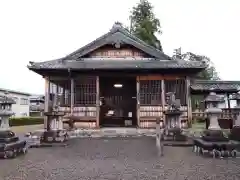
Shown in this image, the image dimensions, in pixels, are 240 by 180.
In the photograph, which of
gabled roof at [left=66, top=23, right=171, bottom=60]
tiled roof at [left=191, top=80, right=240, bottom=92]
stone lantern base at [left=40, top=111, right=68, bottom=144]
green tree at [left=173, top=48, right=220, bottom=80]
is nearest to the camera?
stone lantern base at [left=40, top=111, right=68, bottom=144]

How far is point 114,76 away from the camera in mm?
17219

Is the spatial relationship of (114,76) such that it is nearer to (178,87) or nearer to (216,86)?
(178,87)

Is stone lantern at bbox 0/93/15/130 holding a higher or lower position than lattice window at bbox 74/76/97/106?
lower

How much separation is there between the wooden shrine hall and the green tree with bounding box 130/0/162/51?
13628 millimetres

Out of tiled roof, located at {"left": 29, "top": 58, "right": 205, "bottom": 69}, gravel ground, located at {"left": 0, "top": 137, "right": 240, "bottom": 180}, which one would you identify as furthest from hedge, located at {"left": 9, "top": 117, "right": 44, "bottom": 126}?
gravel ground, located at {"left": 0, "top": 137, "right": 240, "bottom": 180}

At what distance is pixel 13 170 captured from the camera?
6676mm

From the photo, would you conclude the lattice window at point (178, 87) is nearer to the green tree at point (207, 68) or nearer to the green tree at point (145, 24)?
the green tree at point (145, 24)

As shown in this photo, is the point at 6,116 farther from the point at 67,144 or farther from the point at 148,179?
the point at 148,179

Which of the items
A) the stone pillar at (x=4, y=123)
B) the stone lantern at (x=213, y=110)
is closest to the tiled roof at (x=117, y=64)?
the stone lantern at (x=213, y=110)

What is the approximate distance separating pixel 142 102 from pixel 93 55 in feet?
16.0

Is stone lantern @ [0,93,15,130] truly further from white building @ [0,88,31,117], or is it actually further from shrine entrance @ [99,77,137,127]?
white building @ [0,88,31,117]

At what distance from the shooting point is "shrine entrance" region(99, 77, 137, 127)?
67.9ft

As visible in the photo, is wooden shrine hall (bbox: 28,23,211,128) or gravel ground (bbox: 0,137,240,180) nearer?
gravel ground (bbox: 0,137,240,180)

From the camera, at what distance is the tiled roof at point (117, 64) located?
16.2m
